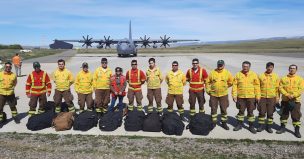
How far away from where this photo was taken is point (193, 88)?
9078 millimetres

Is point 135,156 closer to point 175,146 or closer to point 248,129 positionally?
point 175,146

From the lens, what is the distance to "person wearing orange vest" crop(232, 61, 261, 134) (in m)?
8.21

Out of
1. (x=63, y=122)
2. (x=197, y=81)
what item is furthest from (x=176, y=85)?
(x=63, y=122)

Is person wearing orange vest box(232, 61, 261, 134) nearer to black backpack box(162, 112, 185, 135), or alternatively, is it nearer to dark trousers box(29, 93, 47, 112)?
black backpack box(162, 112, 185, 135)

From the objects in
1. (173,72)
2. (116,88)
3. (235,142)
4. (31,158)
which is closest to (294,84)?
(235,142)

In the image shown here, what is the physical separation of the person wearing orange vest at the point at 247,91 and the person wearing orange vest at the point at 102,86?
13.6ft

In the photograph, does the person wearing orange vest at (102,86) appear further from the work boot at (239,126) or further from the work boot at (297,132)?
the work boot at (297,132)

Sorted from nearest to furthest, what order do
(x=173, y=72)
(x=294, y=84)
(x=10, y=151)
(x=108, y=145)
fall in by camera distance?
(x=10, y=151)
(x=108, y=145)
(x=294, y=84)
(x=173, y=72)

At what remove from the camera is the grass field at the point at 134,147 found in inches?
255

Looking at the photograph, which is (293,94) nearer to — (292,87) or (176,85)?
(292,87)

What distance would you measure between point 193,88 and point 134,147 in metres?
3.05

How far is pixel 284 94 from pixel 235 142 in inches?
81.2

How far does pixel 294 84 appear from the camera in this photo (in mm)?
7914

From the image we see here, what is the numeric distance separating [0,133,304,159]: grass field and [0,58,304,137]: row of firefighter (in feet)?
4.13
